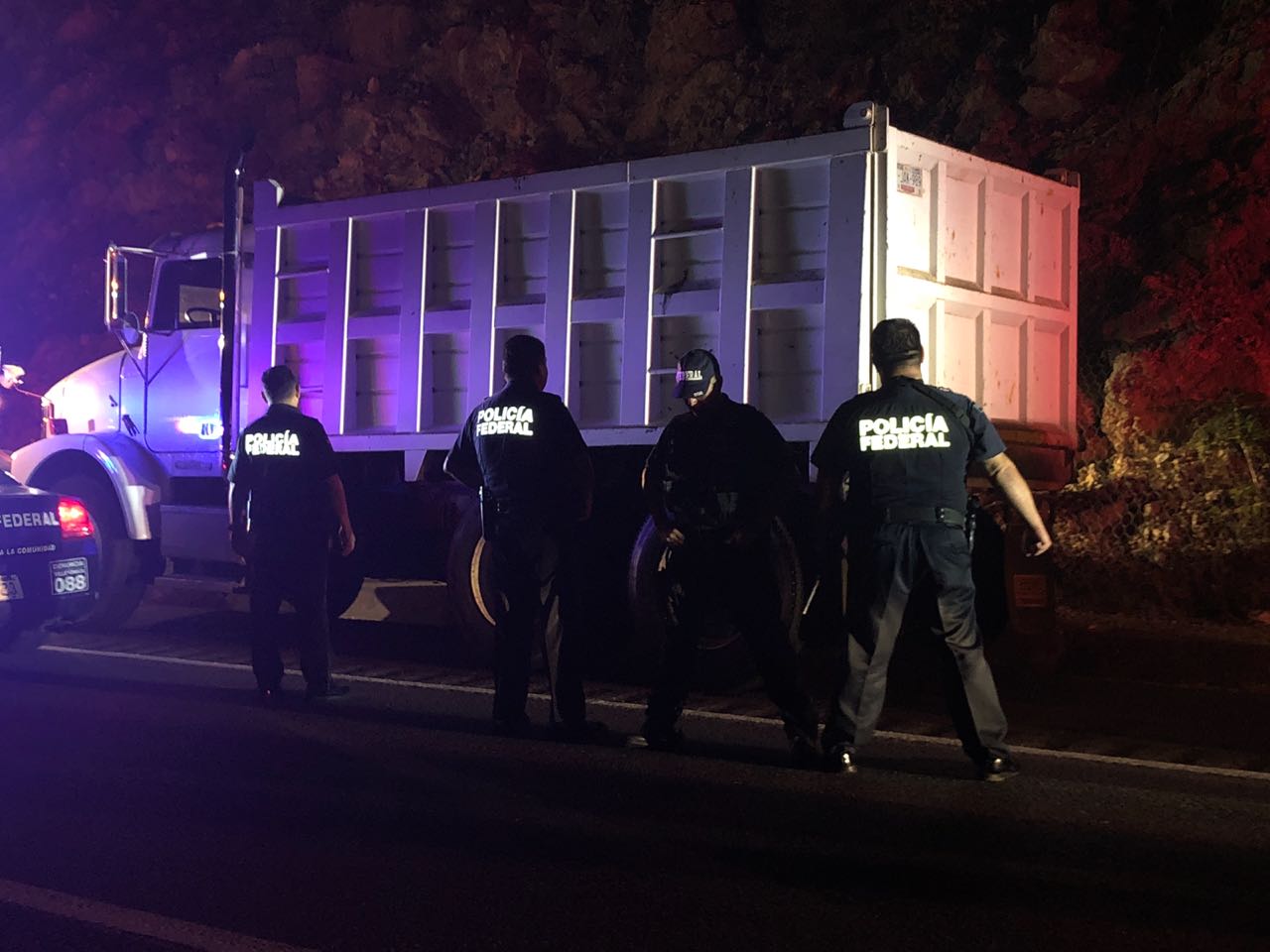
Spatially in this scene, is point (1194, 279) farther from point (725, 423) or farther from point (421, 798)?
point (421, 798)

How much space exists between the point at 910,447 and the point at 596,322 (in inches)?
130

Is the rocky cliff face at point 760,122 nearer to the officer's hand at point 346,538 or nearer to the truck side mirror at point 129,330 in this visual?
the truck side mirror at point 129,330

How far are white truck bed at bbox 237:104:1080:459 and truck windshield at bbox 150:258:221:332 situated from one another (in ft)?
2.85

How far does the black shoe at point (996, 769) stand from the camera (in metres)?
5.64

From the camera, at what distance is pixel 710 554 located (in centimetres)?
621

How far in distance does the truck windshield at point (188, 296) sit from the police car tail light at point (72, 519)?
6.09 feet

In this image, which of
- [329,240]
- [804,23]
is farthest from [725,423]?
[804,23]

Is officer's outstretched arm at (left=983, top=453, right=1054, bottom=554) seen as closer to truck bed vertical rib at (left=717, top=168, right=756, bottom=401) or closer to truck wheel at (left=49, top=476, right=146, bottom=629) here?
truck bed vertical rib at (left=717, top=168, right=756, bottom=401)

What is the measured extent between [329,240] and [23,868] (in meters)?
6.00

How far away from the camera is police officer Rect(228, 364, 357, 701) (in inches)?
304

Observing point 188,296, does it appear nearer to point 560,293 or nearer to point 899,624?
point 560,293

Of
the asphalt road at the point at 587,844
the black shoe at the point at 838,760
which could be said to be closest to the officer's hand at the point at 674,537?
→ the asphalt road at the point at 587,844

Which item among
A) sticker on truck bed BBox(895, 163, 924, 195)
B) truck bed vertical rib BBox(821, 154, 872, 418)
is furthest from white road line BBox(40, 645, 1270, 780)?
sticker on truck bed BBox(895, 163, 924, 195)

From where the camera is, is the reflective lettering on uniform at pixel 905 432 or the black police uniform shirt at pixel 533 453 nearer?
the reflective lettering on uniform at pixel 905 432
